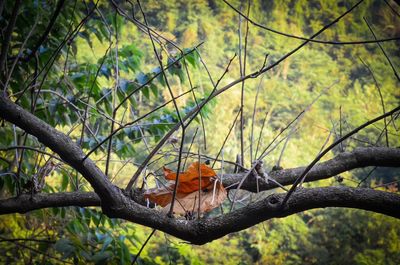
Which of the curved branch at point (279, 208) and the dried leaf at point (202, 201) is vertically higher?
the dried leaf at point (202, 201)

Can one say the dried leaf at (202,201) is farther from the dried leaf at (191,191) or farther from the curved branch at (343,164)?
the curved branch at (343,164)

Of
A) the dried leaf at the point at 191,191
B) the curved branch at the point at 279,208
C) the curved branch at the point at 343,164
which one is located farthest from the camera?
the curved branch at the point at 343,164

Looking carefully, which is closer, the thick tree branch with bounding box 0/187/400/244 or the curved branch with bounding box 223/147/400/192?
the thick tree branch with bounding box 0/187/400/244

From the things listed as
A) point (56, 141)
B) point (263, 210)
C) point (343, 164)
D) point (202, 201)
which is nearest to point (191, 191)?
point (202, 201)

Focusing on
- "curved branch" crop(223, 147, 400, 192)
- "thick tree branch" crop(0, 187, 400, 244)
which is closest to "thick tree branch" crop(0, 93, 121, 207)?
"thick tree branch" crop(0, 187, 400, 244)

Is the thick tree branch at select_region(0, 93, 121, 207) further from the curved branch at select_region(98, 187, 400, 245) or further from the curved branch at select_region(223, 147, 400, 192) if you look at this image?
the curved branch at select_region(223, 147, 400, 192)

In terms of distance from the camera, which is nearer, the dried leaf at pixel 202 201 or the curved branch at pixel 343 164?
the dried leaf at pixel 202 201

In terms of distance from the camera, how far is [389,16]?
5324 millimetres

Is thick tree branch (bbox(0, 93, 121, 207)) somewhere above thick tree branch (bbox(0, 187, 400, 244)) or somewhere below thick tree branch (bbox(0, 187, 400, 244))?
above

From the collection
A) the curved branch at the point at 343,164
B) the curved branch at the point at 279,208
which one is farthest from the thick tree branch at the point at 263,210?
the curved branch at the point at 343,164

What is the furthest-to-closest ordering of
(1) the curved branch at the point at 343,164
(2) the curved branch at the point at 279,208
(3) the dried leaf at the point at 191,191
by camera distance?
1. (1) the curved branch at the point at 343,164
2. (3) the dried leaf at the point at 191,191
3. (2) the curved branch at the point at 279,208

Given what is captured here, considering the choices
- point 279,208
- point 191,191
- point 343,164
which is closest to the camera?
point 279,208

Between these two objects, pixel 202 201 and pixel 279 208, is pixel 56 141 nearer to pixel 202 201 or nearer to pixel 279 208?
pixel 202 201

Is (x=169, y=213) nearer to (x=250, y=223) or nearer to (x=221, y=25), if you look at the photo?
(x=250, y=223)
